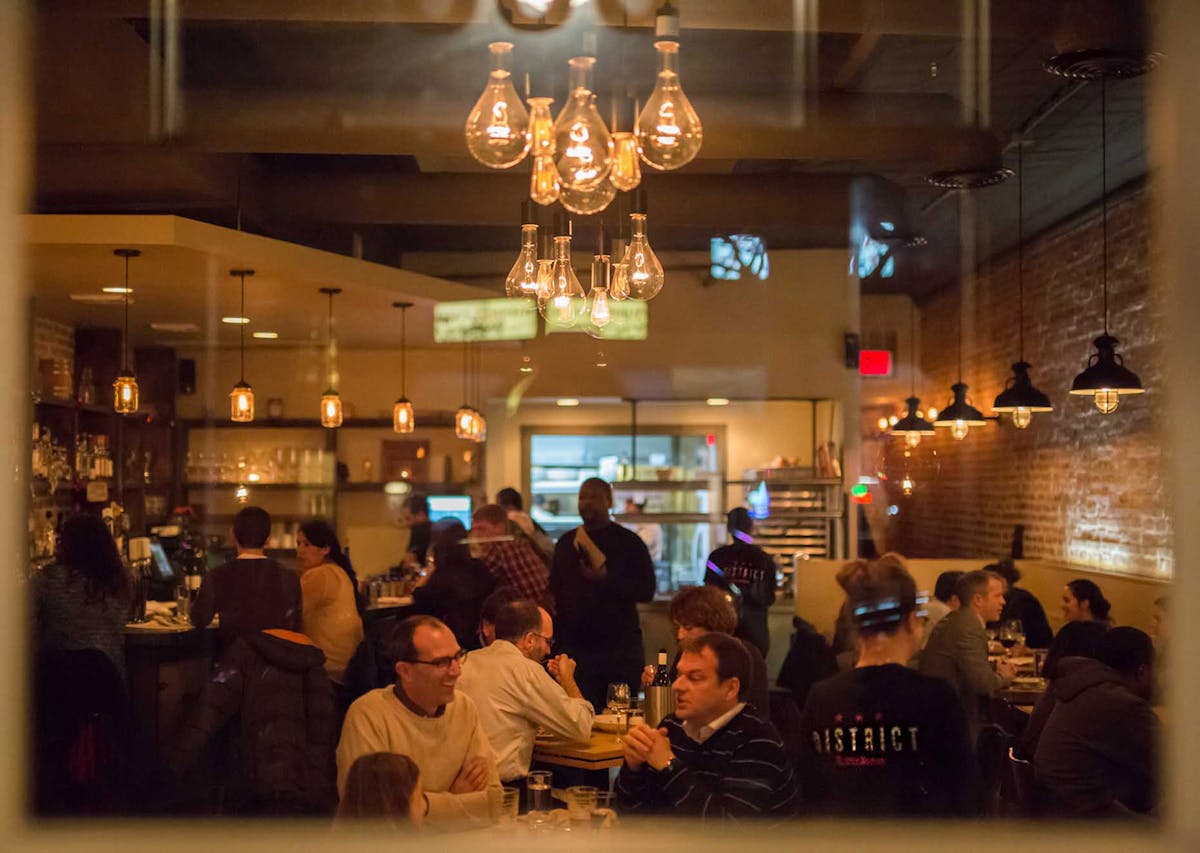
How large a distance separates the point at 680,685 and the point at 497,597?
1789 mm

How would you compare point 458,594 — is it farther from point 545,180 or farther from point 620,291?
point 545,180

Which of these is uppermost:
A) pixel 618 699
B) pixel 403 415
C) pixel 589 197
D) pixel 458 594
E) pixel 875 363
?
pixel 875 363

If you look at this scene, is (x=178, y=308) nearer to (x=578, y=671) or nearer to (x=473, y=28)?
(x=578, y=671)

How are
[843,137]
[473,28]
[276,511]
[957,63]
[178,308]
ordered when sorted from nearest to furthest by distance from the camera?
[473,28] → [957,63] → [843,137] → [178,308] → [276,511]

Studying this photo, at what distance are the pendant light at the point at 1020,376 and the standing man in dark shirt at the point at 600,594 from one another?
2.27 meters

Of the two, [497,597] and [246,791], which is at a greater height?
[497,597]

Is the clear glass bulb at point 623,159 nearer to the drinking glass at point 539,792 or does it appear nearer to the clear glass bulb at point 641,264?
the clear glass bulb at point 641,264

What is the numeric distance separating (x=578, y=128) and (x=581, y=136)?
0.02 meters

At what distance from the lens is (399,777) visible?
8.25 feet

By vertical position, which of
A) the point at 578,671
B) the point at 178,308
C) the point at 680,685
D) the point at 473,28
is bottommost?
the point at 578,671

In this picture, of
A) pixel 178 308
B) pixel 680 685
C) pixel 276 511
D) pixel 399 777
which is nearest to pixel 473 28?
pixel 680 685

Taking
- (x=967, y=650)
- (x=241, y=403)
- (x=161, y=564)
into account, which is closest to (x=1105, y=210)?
(x=967, y=650)

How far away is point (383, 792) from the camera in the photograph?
249 centimetres

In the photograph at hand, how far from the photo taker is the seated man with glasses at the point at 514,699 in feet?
13.9
